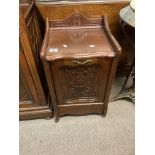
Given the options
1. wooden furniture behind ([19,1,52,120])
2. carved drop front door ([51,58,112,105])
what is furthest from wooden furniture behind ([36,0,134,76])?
carved drop front door ([51,58,112,105])

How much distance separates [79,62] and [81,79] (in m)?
0.17

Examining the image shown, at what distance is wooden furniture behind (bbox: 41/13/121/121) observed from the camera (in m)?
1.14

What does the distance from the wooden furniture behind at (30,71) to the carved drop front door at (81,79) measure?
0.49 ft

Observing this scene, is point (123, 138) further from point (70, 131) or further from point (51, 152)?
point (51, 152)

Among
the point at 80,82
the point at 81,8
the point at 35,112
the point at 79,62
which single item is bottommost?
the point at 35,112

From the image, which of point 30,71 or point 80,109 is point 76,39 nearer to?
point 30,71

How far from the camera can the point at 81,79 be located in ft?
4.22

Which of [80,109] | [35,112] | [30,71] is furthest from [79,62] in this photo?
[35,112]

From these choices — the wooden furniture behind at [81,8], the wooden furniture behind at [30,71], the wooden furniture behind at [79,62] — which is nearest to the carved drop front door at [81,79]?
the wooden furniture behind at [79,62]
